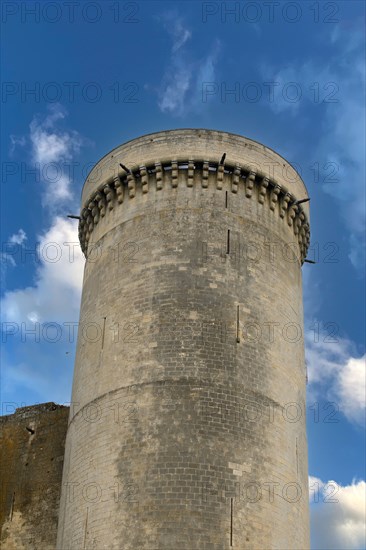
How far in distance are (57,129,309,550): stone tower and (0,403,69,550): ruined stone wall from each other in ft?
8.55

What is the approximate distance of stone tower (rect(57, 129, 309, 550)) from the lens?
16156 millimetres

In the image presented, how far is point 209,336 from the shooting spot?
17.7m

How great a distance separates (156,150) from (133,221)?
210cm

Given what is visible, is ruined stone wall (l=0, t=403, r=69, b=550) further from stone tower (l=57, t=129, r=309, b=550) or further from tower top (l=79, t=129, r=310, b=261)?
tower top (l=79, t=129, r=310, b=261)

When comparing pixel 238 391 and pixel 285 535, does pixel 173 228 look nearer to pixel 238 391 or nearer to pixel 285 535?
pixel 238 391

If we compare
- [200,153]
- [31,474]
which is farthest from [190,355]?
[31,474]

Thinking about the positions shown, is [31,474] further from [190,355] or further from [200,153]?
[200,153]

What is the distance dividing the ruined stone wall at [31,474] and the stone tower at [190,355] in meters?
2.61

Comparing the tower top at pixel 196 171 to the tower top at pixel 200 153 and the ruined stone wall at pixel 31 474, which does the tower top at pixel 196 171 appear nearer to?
the tower top at pixel 200 153

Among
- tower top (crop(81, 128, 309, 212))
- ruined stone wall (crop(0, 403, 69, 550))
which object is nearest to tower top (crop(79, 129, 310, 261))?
tower top (crop(81, 128, 309, 212))

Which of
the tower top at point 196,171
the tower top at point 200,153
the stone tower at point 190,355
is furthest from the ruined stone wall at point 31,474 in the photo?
the tower top at point 200,153

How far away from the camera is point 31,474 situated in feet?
72.2

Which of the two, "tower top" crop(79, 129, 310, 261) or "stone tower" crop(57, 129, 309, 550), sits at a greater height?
"tower top" crop(79, 129, 310, 261)

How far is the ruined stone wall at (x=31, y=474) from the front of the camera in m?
21.0
